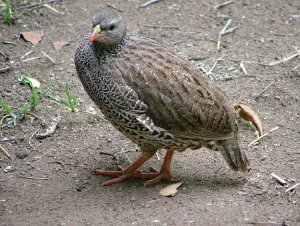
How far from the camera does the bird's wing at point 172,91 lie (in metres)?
5.66

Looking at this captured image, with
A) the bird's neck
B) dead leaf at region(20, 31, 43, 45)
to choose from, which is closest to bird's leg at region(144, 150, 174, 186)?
the bird's neck

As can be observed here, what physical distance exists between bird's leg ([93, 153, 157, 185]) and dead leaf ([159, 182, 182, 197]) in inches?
10.2

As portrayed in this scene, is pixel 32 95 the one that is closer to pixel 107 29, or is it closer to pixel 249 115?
pixel 107 29

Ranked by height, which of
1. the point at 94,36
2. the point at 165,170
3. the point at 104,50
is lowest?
the point at 165,170

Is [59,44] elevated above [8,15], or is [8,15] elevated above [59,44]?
[8,15]

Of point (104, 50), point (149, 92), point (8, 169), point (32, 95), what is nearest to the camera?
point (149, 92)

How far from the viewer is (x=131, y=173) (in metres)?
6.15

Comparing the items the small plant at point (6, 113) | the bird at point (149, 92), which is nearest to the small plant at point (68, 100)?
the small plant at point (6, 113)

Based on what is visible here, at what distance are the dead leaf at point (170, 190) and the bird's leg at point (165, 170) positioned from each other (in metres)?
0.14

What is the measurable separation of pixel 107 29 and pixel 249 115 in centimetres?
191

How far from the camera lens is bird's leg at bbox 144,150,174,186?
20.0 ft

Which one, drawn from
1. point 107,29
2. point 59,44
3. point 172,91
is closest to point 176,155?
point 172,91

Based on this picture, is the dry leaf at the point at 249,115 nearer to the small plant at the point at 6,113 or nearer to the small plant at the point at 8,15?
the small plant at the point at 6,113

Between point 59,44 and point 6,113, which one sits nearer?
point 6,113
